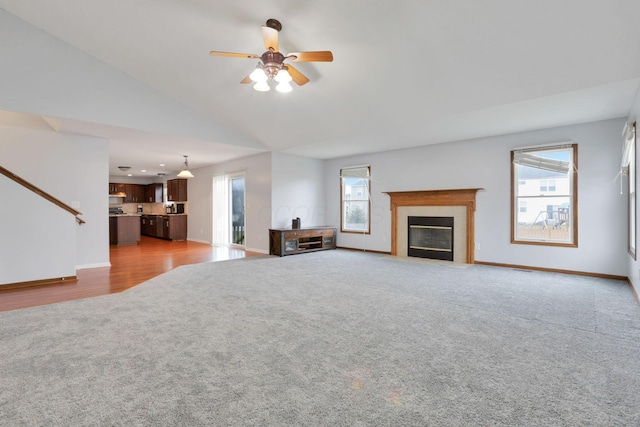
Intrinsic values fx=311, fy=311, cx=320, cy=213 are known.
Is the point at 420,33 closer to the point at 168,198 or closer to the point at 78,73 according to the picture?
the point at 78,73

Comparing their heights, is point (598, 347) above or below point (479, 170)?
below

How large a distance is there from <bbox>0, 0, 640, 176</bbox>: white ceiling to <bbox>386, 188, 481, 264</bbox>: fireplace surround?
128 centimetres

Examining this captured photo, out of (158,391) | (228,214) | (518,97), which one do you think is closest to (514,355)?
(158,391)

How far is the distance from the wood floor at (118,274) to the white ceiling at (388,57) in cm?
242

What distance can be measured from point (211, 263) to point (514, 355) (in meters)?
5.28

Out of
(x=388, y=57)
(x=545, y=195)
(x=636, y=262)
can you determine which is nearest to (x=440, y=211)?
(x=545, y=195)

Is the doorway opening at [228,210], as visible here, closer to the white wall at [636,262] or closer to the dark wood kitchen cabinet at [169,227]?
the dark wood kitchen cabinet at [169,227]

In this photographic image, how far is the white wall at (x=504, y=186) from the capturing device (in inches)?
189

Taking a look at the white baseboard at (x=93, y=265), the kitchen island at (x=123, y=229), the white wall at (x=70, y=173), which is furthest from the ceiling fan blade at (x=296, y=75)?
the kitchen island at (x=123, y=229)

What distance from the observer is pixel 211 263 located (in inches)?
243

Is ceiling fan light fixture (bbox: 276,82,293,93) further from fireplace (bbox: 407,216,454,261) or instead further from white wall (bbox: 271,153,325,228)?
fireplace (bbox: 407,216,454,261)

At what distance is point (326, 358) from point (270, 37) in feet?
9.52

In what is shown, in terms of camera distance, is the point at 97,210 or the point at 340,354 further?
the point at 97,210

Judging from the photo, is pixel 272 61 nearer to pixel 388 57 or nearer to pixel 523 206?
pixel 388 57
